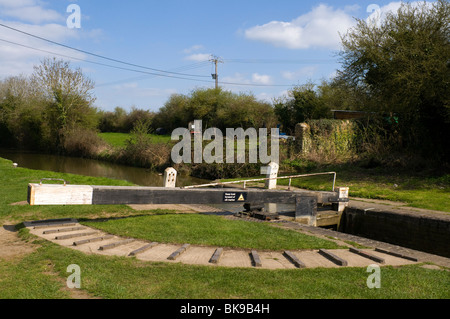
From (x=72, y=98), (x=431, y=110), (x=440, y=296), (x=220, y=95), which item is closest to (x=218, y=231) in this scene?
(x=440, y=296)

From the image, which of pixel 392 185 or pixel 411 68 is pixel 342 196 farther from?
pixel 411 68

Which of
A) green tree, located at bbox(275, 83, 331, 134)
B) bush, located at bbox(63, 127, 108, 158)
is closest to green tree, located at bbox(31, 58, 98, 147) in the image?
bush, located at bbox(63, 127, 108, 158)

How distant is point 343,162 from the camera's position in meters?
19.1

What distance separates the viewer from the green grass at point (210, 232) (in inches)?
283

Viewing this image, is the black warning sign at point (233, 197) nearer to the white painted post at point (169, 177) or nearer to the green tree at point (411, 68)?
the white painted post at point (169, 177)

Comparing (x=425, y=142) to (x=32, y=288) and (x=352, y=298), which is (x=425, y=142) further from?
(x=32, y=288)

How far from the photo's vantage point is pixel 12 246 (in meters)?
6.96

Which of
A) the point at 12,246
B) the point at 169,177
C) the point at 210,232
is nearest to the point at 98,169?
the point at 169,177

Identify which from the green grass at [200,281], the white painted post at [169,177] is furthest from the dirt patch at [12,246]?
the white painted post at [169,177]

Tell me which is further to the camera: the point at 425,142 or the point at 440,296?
the point at 425,142

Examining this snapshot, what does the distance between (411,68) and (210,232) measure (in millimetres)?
11513

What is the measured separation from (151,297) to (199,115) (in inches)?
1281

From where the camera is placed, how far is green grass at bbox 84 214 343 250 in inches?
283

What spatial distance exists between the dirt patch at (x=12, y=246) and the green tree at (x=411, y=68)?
13966 mm
